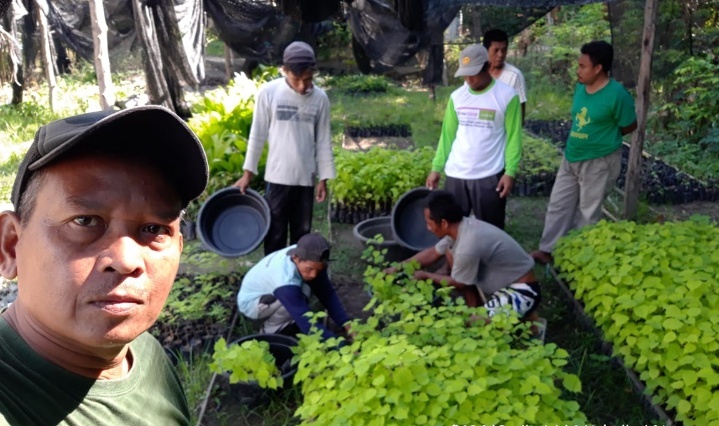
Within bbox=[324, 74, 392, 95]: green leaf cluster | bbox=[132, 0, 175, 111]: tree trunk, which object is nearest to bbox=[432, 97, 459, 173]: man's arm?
bbox=[132, 0, 175, 111]: tree trunk

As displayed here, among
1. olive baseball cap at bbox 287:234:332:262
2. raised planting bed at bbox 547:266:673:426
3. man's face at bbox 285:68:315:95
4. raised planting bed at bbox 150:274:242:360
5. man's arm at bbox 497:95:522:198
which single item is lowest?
raised planting bed at bbox 547:266:673:426

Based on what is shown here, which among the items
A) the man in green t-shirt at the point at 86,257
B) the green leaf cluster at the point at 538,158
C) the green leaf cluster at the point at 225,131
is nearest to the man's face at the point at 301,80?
the green leaf cluster at the point at 225,131

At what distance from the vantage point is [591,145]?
5.60 meters

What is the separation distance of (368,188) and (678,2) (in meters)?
4.90

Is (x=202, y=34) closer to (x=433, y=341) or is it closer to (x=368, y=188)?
(x=368, y=188)

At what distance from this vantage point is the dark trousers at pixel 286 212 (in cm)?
538

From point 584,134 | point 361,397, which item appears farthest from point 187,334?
point 584,134

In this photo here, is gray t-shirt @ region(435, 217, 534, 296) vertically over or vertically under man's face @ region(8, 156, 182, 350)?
under

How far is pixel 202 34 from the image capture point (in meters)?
10.7

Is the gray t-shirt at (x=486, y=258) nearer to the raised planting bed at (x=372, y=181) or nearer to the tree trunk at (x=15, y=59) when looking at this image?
the raised planting bed at (x=372, y=181)

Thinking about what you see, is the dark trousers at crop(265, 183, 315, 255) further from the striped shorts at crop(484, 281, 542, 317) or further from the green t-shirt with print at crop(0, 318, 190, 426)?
the green t-shirt with print at crop(0, 318, 190, 426)

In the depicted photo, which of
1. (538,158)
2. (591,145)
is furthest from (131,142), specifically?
(538,158)

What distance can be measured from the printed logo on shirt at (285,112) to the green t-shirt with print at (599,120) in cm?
237

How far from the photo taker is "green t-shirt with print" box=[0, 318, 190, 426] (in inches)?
37.6
